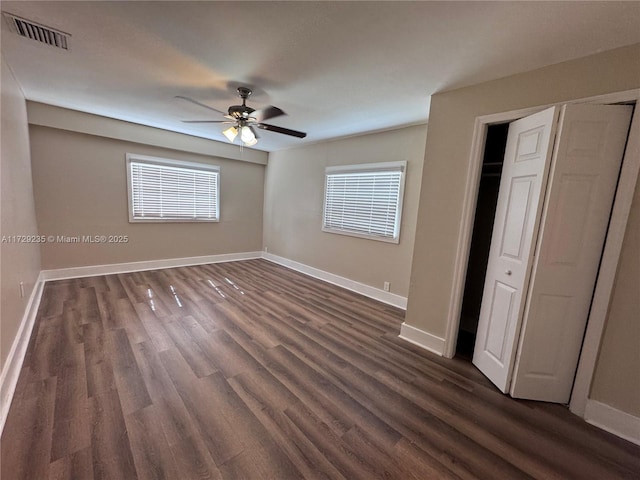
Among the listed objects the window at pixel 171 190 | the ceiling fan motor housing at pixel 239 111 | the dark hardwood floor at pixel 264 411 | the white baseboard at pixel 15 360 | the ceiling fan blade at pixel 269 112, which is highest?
the ceiling fan blade at pixel 269 112

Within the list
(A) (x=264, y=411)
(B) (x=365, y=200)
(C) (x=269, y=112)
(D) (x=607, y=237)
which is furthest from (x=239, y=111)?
(D) (x=607, y=237)

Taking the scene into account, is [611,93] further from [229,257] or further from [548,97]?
[229,257]

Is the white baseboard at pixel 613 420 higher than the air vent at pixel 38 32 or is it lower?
lower

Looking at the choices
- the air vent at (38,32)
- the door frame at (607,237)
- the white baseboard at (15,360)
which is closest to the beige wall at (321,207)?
the door frame at (607,237)

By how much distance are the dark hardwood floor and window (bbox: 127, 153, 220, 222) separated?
7.55 ft

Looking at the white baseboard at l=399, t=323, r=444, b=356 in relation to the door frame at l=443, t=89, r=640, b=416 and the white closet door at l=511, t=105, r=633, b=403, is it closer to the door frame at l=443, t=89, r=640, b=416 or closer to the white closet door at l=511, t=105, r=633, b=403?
the white closet door at l=511, t=105, r=633, b=403

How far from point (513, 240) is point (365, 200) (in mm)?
2315

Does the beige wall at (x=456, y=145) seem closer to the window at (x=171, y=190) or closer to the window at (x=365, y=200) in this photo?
the window at (x=365, y=200)

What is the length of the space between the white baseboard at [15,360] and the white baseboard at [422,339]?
3.13 meters

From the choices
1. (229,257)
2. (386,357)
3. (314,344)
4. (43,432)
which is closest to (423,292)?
(386,357)

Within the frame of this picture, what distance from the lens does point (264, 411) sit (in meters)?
1.79

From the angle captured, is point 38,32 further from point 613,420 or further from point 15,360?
point 613,420

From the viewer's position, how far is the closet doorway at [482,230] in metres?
2.92

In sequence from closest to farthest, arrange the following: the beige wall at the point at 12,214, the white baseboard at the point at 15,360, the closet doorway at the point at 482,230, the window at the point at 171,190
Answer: the white baseboard at the point at 15,360 → the beige wall at the point at 12,214 → the closet doorway at the point at 482,230 → the window at the point at 171,190
